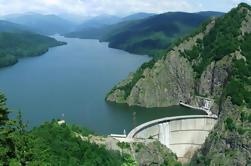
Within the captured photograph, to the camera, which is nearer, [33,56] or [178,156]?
[178,156]

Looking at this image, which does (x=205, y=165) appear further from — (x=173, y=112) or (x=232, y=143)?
(x=173, y=112)

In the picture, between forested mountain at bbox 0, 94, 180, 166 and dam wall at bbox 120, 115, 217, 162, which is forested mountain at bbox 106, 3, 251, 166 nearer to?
dam wall at bbox 120, 115, 217, 162

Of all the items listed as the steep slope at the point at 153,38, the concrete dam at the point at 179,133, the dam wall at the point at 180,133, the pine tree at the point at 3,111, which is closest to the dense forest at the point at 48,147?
the pine tree at the point at 3,111

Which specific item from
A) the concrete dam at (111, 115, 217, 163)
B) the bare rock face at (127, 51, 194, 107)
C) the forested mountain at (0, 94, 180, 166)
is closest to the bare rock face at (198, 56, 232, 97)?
the bare rock face at (127, 51, 194, 107)

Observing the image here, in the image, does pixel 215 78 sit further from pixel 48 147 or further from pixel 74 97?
pixel 48 147

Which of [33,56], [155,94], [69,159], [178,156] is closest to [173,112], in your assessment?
[155,94]

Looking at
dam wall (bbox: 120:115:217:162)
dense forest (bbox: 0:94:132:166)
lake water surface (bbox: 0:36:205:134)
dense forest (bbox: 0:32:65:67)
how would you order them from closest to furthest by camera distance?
dense forest (bbox: 0:94:132:166) → dam wall (bbox: 120:115:217:162) → lake water surface (bbox: 0:36:205:134) → dense forest (bbox: 0:32:65:67)

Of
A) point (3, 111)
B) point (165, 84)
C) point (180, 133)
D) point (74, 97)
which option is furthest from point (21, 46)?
point (3, 111)
